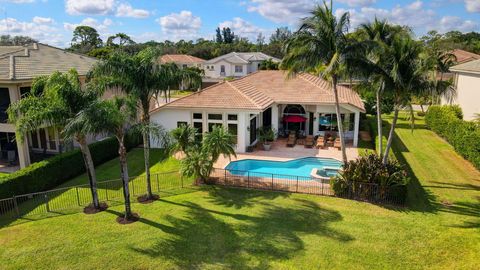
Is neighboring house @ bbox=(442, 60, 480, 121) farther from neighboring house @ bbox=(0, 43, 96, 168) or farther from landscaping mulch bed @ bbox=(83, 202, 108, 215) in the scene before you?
neighboring house @ bbox=(0, 43, 96, 168)

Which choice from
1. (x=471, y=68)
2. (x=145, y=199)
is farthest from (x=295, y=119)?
(x=145, y=199)

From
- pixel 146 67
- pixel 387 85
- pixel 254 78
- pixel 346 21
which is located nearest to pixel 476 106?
pixel 387 85

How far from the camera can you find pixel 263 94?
29.5m

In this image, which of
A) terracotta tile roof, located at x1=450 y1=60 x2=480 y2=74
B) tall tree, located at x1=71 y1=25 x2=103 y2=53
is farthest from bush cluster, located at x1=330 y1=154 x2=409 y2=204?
tall tree, located at x1=71 y1=25 x2=103 y2=53

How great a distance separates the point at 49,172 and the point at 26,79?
6206mm

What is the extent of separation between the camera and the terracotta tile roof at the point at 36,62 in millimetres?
21656

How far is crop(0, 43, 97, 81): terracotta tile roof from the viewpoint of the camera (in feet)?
71.1

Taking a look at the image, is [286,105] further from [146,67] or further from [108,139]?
[146,67]

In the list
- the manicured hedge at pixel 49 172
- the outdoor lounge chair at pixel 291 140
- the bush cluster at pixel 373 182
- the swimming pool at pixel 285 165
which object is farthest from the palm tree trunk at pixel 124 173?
the outdoor lounge chair at pixel 291 140

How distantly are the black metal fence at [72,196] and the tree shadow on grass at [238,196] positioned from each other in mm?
2254

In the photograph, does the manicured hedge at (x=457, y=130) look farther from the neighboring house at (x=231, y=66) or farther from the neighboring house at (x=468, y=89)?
the neighboring house at (x=231, y=66)

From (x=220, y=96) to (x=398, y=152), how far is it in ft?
46.2

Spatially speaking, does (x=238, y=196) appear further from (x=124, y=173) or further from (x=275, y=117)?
(x=275, y=117)

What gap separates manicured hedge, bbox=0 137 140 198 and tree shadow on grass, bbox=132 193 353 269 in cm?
479
